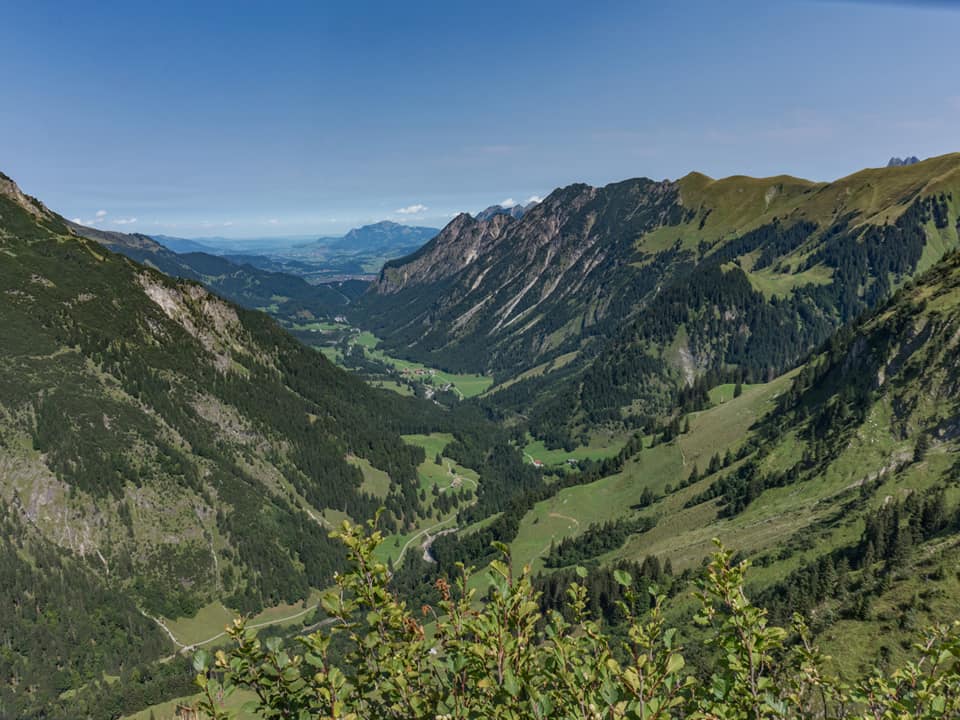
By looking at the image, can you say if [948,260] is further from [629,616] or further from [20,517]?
[20,517]

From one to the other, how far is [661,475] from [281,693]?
19267cm

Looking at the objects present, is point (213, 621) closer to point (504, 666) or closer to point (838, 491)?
point (838, 491)

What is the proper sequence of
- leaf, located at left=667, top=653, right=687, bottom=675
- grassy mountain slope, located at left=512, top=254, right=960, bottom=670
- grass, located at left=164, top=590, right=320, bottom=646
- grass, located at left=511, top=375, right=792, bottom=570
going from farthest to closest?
1. grass, located at left=164, top=590, right=320, bottom=646
2. grass, located at left=511, top=375, right=792, bottom=570
3. grassy mountain slope, located at left=512, top=254, right=960, bottom=670
4. leaf, located at left=667, top=653, right=687, bottom=675

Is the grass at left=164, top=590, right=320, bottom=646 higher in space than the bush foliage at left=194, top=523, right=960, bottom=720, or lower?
lower

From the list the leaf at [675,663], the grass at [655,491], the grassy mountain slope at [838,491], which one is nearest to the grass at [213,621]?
the grass at [655,491]

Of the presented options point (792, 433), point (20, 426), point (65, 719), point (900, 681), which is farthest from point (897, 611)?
point (20, 426)

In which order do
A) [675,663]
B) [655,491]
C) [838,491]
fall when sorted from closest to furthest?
[675,663], [838,491], [655,491]

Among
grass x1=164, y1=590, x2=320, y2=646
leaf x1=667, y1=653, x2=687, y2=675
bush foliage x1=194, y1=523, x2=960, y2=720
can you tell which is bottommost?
grass x1=164, y1=590, x2=320, y2=646

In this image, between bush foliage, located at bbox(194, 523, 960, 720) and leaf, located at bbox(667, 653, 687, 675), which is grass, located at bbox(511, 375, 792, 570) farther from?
leaf, located at bbox(667, 653, 687, 675)

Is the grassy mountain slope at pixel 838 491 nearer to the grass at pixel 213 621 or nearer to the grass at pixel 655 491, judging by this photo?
the grass at pixel 655 491

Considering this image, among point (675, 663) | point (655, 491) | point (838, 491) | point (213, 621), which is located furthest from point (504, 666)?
point (213, 621)

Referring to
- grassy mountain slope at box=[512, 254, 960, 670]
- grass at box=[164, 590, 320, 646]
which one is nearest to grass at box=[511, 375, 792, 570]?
grassy mountain slope at box=[512, 254, 960, 670]

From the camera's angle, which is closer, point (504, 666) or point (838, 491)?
point (504, 666)

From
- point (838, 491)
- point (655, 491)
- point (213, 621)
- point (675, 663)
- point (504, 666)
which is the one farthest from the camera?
point (655, 491)
